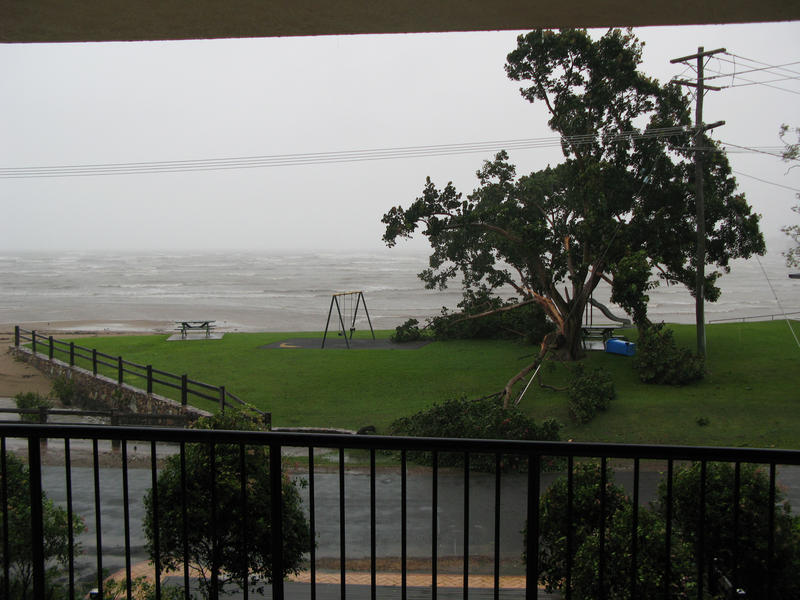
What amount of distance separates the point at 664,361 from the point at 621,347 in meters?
1.99

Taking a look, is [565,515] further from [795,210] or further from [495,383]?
[795,210]

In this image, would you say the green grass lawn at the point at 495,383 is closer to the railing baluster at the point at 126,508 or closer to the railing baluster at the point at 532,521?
the railing baluster at the point at 126,508

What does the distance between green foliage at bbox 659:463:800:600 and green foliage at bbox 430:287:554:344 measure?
37.3 feet

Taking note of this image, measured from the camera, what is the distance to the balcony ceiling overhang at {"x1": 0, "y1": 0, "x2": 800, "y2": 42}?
1.69 m

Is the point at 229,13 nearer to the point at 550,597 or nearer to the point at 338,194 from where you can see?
the point at 550,597

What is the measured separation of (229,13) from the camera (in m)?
1.76

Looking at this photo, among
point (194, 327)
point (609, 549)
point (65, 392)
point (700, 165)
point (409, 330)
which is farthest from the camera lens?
point (194, 327)

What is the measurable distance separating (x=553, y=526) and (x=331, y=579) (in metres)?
2.02

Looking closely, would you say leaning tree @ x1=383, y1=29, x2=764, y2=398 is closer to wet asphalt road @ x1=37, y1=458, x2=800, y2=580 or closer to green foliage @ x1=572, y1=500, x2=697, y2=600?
wet asphalt road @ x1=37, y1=458, x2=800, y2=580

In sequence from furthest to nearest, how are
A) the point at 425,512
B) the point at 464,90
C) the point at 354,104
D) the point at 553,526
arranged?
the point at 354,104 < the point at 464,90 < the point at 425,512 < the point at 553,526

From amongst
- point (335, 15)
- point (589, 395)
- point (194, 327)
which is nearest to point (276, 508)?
point (335, 15)

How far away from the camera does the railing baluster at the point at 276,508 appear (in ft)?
5.61

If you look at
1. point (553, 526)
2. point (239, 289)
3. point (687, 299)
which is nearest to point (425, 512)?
point (553, 526)

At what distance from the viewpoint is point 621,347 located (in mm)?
16109
